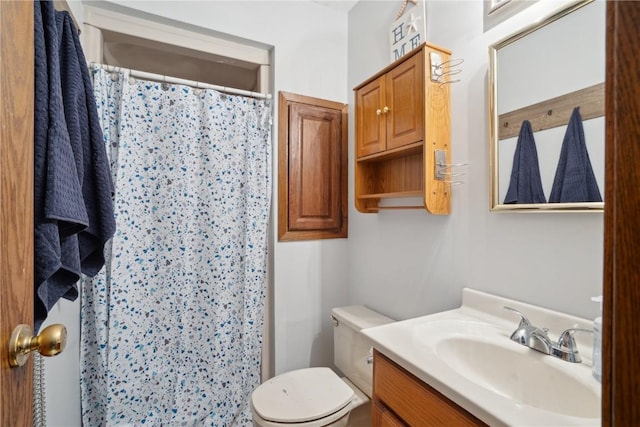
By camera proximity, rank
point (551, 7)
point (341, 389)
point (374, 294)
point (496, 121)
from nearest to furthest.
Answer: point (551, 7), point (496, 121), point (341, 389), point (374, 294)

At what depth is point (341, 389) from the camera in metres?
1.39

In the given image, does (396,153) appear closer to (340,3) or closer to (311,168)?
(311,168)

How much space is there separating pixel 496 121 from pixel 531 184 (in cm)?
26

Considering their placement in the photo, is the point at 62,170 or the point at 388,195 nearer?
the point at 62,170

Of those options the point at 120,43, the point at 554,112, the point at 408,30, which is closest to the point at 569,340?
the point at 554,112

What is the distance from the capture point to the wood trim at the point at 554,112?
2.76 ft

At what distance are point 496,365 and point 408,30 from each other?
4.78 feet

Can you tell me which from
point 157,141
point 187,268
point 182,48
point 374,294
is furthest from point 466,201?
point 182,48

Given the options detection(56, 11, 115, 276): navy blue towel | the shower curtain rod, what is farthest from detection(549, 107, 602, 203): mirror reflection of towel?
the shower curtain rod

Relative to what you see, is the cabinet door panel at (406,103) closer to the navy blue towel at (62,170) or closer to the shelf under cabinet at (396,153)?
the shelf under cabinet at (396,153)

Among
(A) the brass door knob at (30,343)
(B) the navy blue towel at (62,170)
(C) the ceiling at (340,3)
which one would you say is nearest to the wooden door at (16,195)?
(A) the brass door knob at (30,343)

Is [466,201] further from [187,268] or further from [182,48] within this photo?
[182,48]

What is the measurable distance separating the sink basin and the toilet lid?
0.61m

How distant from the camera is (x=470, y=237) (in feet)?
3.98
